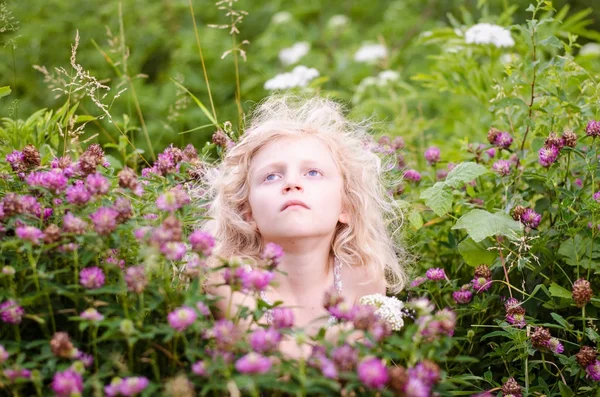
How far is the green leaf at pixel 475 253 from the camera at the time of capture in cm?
240

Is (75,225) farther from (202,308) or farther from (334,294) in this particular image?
(334,294)

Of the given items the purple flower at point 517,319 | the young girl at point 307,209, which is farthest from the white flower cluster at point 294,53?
the purple flower at point 517,319

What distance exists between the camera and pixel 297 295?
7.72 ft

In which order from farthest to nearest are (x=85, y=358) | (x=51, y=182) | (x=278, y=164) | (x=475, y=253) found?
(x=475, y=253)
(x=278, y=164)
(x=51, y=182)
(x=85, y=358)

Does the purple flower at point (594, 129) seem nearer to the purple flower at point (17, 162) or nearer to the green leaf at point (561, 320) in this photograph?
the green leaf at point (561, 320)

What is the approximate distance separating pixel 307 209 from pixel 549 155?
76 centimetres

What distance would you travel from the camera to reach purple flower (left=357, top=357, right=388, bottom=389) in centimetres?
134

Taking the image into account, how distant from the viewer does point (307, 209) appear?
7.25 ft

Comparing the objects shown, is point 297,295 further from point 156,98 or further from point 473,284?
Result: point 156,98

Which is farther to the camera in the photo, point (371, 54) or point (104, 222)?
point (371, 54)

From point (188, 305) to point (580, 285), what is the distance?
105 cm

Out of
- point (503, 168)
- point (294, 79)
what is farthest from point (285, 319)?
point (294, 79)

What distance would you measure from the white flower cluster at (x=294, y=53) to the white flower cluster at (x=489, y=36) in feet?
5.73

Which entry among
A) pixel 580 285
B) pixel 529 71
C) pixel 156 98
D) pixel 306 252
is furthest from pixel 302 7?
pixel 580 285
